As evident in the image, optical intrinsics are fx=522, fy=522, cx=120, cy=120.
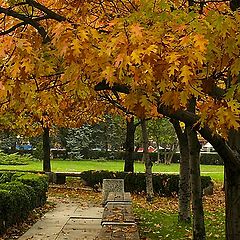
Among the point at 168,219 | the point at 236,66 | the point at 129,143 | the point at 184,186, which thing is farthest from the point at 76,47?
the point at 129,143

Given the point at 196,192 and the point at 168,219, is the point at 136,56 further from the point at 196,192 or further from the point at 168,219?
the point at 168,219

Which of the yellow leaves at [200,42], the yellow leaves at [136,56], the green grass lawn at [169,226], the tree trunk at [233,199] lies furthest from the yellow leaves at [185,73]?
the green grass lawn at [169,226]

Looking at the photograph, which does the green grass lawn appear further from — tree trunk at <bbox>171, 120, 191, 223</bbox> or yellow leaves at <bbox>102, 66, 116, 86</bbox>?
yellow leaves at <bbox>102, 66, 116, 86</bbox>

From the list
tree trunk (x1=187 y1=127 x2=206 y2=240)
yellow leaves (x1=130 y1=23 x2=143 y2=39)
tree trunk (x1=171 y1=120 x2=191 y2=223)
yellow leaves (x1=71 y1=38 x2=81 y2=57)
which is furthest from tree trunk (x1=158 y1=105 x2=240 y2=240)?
tree trunk (x1=171 y1=120 x2=191 y2=223)

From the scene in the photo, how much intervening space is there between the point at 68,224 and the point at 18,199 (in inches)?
64.1

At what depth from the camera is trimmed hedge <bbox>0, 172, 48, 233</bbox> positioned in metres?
10.9

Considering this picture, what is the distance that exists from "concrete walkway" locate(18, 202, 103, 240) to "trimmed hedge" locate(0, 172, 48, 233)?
1.41ft

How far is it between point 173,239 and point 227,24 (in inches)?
267

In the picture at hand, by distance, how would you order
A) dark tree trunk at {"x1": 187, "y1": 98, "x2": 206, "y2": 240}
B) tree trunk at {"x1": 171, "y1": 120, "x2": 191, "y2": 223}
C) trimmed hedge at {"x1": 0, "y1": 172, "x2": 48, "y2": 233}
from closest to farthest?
dark tree trunk at {"x1": 187, "y1": 98, "x2": 206, "y2": 240} → trimmed hedge at {"x1": 0, "y1": 172, "x2": 48, "y2": 233} → tree trunk at {"x1": 171, "y1": 120, "x2": 191, "y2": 223}

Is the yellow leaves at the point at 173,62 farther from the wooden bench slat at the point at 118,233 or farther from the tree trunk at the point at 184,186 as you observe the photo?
the tree trunk at the point at 184,186

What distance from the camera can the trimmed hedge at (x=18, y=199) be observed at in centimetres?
1087

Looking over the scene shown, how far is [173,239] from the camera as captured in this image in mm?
10555

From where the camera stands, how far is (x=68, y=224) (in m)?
12.8

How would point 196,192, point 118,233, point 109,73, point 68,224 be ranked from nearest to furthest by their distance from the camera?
point 109,73
point 118,233
point 196,192
point 68,224
